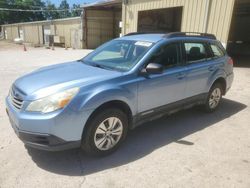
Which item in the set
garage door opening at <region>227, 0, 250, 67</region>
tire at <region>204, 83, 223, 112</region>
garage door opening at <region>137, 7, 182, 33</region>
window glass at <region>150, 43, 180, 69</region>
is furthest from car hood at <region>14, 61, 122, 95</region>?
garage door opening at <region>227, 0, 250, 67</region>

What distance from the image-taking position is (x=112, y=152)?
3449 mm

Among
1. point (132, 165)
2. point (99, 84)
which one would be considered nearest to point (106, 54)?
point (99, 84)

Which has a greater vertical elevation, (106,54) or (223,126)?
(106,54)

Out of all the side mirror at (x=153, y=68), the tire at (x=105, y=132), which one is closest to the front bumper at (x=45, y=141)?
the tire at (x=105, y=132)

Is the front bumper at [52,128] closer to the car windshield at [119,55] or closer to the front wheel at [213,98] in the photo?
the car windshield at [119,55]

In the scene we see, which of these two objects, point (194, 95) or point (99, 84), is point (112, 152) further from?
point (194, 95)

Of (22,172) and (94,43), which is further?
(94,43)

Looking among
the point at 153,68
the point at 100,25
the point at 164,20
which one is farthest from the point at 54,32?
the point at 153,68

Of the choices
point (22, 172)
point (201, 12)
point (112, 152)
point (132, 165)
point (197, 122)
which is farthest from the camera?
point (201, 12)

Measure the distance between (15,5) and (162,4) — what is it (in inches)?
2583

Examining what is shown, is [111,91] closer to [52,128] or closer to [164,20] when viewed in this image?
[52,128]

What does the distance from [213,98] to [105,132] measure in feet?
9.87

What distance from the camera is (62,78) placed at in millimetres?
3289

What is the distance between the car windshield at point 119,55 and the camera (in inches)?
146
